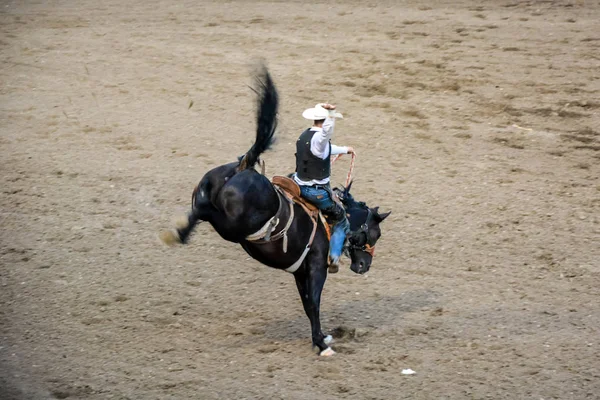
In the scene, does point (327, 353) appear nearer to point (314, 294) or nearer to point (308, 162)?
point (314, 294)

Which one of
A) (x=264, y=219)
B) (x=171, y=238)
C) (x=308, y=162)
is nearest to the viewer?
(x=171, y=238)

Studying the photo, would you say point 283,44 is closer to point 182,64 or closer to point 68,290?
point 182,64

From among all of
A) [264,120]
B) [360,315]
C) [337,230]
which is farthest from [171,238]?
[360,315]

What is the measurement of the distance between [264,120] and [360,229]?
5.86 feet

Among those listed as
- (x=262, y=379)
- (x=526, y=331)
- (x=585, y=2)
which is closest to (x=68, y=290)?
(x=262, y=379)

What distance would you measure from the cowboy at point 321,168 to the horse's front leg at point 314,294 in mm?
209

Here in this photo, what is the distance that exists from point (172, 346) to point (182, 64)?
345 inches

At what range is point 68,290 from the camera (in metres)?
9.74

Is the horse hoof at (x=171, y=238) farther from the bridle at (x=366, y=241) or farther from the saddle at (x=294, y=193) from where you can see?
the bridle at (x=366, y=241)

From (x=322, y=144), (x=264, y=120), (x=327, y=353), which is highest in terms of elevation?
(x=264, y=120)

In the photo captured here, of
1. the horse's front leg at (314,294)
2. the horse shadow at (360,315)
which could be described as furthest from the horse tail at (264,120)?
the horse shadow at (360,315)

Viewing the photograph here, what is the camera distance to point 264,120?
301 inches

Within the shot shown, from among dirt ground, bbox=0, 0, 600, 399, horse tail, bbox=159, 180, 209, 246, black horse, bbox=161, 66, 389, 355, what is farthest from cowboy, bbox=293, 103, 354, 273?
horse tail, bbox=159, 180, 209, 246

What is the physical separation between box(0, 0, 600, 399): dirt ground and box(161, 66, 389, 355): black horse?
0.85m
